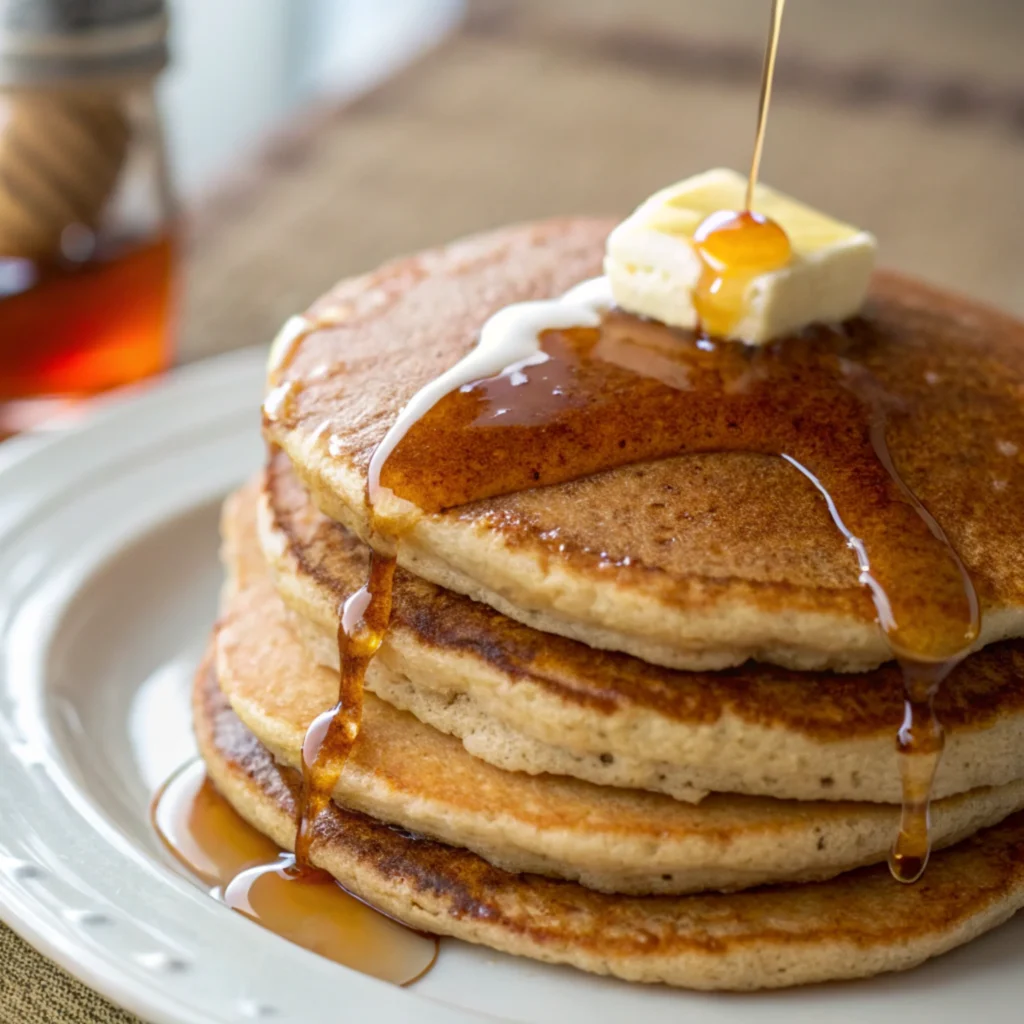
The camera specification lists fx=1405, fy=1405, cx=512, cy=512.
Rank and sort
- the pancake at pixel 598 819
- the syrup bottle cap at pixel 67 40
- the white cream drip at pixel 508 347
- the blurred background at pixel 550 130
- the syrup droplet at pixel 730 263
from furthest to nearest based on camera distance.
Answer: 1. the blurred background at pixel 550 130
2. the syrup bottle cap at pixel 67 40
3. the syrup droplet at pixel 730 263
4. the white cream drip at pixel 508 347
5. the pancake at pixel 598 819

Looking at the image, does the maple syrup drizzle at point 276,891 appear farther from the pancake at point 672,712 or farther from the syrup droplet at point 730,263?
the syrup droplet at point 730,263

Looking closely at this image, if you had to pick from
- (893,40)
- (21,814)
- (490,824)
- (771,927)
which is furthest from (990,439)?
(893,40)

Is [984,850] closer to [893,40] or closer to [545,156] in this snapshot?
[545,156]

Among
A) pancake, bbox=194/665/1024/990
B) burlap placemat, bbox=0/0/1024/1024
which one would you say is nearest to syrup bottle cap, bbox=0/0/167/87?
burlap placemat, bbox=0/0/1024/1024

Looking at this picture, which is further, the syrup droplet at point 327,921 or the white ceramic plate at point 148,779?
the syrup droplet at point 327,921

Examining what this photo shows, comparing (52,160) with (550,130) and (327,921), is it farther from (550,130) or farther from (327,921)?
(550,130)

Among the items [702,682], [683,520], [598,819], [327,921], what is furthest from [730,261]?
[327,921]

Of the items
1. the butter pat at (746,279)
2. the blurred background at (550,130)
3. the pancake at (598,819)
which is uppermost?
the butter pat at (746,279)

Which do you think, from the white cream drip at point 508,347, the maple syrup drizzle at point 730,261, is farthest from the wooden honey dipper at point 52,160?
the maple syrup drizzle at point 730,261
